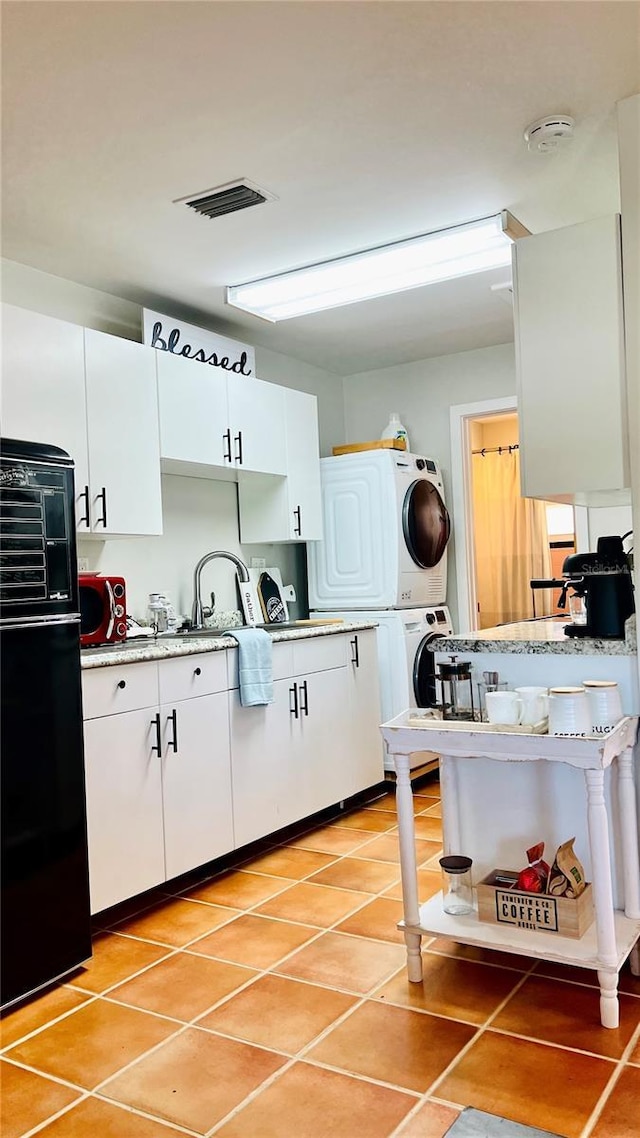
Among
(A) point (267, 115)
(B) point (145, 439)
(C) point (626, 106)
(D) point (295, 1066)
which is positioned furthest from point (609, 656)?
(B) point (145, 439)

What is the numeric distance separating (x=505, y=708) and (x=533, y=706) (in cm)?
7

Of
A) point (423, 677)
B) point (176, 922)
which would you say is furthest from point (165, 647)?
point (423, 677)

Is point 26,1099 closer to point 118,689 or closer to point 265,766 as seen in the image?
point 118,689

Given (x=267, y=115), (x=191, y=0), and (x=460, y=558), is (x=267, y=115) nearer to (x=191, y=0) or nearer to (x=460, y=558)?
(x=191, y=0)

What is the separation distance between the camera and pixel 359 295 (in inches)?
144

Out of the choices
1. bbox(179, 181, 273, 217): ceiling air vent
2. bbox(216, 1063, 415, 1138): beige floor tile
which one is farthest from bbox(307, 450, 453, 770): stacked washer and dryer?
bbox(216, 1063, 415, 1138): beige floor tile

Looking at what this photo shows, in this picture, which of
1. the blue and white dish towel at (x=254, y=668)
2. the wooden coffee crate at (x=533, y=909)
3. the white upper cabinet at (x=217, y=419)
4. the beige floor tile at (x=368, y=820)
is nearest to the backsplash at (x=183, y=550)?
the white upper cabinet at (x=217, y=419)

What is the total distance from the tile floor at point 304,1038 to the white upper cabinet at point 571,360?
147 cm

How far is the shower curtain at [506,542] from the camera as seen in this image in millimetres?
6484

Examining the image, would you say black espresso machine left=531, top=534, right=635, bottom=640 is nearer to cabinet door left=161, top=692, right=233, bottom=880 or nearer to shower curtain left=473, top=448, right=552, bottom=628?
cabinet door left=161, top=692, right=233, bottom=880

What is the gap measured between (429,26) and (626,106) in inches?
27.6

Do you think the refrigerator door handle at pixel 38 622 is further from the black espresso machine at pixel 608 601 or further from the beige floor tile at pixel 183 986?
the black espresso machine at pixel 608 601

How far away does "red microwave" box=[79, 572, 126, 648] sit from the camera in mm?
3186

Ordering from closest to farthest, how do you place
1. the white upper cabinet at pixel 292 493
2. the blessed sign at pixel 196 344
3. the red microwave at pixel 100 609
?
1. the red microwave at pixel 100 609
2. the blessed sign at pixel 196 344
3. the white upper cabinet at pixel 292 493
